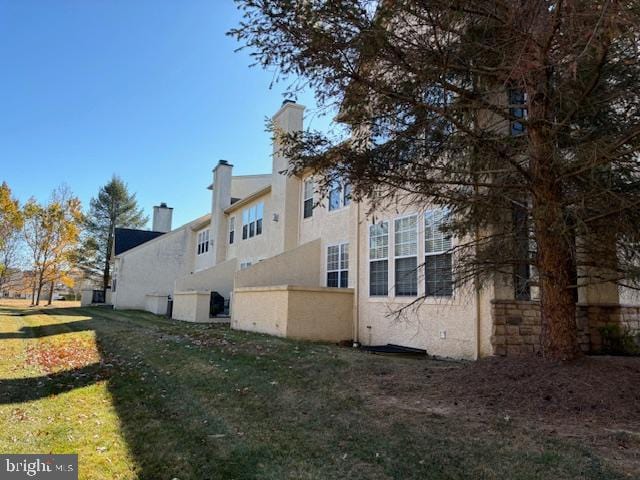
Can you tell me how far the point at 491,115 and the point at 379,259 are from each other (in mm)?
5557

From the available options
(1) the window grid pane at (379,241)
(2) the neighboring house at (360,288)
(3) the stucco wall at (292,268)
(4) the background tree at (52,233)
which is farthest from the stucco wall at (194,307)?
(4) the background tree at (52,233)

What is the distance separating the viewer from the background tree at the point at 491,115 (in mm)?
5086

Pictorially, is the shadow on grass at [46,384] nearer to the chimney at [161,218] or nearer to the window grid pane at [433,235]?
the window grid pane at [433,235]

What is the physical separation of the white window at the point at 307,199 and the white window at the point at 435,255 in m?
6.69

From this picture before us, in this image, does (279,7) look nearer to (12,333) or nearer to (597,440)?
(597,440)

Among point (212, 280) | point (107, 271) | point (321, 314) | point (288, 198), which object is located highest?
point (288, 198)

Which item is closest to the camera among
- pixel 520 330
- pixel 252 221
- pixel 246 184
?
pixel 520 330

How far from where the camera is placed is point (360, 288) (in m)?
12.3

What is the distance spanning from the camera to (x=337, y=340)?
1239cm

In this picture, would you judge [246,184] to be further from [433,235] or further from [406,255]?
[433,235]

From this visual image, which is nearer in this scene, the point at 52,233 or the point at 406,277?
the point at 406,277

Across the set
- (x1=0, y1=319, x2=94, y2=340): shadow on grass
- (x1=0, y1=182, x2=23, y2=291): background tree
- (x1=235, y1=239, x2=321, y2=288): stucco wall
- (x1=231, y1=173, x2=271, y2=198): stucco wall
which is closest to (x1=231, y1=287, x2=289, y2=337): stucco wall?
(x1=235, y1=239, x2=321, y2=288): stucco wall

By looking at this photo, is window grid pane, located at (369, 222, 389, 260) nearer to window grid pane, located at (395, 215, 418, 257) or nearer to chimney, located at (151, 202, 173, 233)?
window grid pane, located at (395, 215, 418, 257)

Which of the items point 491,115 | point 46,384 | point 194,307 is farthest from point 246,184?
point 491,115
